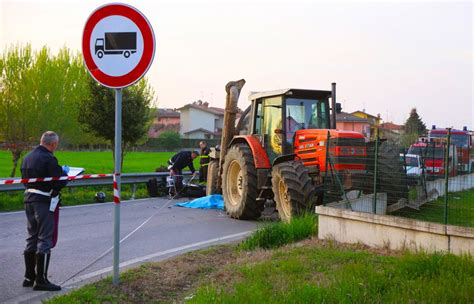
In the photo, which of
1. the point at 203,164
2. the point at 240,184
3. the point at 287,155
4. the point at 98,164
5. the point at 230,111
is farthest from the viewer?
the point at 98,164

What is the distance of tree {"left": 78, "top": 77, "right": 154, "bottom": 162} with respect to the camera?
2334cm

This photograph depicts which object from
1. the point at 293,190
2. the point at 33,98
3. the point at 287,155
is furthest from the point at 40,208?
the point at 33,98

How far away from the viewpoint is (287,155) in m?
11.8

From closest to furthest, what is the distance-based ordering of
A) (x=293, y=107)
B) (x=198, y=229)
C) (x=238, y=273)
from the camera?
(x=238, y=273), (x=198, y=229), (x=293, y=107)

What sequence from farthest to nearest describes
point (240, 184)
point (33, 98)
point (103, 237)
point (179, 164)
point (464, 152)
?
point (33, 98)
point (179, 164)
point (240, 184)
point (103, 237)
point (464, 152)

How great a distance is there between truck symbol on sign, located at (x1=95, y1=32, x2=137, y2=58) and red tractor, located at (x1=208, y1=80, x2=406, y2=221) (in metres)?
4.77

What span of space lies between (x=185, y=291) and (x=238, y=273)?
66 centimetres

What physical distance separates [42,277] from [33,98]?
2336cm

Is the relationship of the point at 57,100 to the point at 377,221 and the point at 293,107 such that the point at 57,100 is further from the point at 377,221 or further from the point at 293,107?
the point at 377,221

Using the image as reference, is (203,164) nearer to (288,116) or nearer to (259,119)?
(259,119)

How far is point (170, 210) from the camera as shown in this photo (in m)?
14.1

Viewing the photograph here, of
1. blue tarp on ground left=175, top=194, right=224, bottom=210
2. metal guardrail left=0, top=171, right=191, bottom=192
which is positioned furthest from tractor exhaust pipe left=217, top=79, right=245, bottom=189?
metal guardrail left=0, top=171, right=191, bottom=192

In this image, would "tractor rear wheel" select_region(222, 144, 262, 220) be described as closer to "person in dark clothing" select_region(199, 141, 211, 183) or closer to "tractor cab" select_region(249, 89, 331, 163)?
"tractor cab" select_region(249, 89, 331, 163)

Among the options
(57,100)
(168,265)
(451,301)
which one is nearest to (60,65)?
(57,100)
